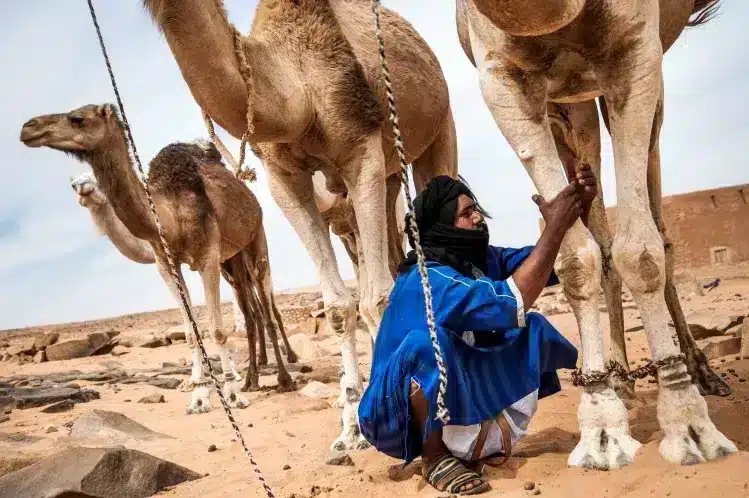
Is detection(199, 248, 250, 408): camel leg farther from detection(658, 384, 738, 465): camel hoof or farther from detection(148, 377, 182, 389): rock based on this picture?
detection(658, 384, 738, 465): camel hoof

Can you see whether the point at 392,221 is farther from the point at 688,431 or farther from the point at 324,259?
the point at 688,431

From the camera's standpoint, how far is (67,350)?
49.2 feet

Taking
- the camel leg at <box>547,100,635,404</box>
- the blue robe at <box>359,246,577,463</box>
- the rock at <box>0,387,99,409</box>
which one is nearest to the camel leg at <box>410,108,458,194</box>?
the camel leg at <box>547,100,635,404</box>

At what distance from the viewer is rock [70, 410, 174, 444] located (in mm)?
5645

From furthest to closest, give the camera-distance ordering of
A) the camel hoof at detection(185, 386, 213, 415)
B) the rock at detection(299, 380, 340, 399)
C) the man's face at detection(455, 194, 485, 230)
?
the camel hoof at detection(185, 386, 213, 415) → the rock at detection(299, 380, 340, 399) → the man's face at detection(455, 194, 485, 230)

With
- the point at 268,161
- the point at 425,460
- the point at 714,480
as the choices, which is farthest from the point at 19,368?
the point at 714,480

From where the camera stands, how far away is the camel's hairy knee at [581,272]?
3316mm

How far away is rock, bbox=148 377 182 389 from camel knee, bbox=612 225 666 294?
26.6 feet

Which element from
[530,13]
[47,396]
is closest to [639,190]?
[530,13]

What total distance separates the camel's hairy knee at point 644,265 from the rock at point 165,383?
26.6 ft

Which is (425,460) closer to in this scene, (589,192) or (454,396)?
(454,396)

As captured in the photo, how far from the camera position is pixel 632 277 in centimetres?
323

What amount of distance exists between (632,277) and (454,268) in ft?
2.58

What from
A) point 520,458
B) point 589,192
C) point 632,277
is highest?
point 589,192
